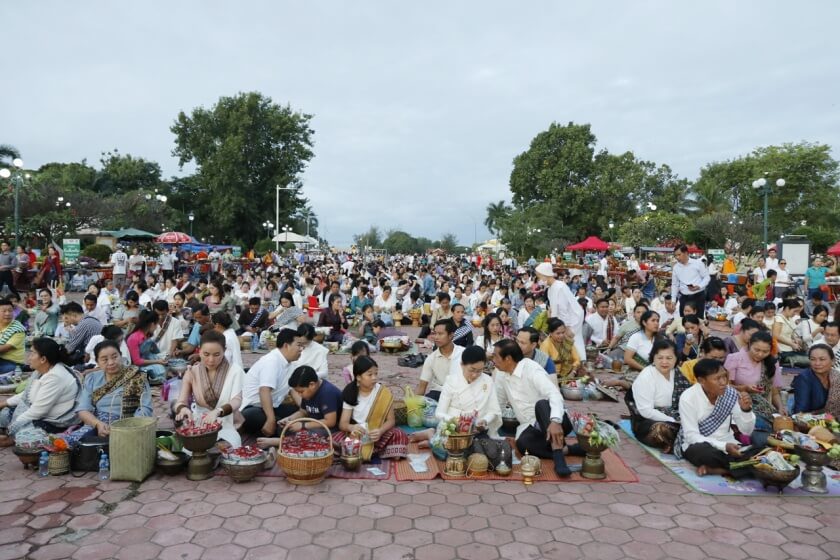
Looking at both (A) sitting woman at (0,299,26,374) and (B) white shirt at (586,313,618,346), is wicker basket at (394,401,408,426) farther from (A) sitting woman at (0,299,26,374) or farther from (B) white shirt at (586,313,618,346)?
(B) white shirt at (586,313,618,346)

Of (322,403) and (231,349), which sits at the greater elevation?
(231,349)

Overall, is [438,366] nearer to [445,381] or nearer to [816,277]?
[445,381]

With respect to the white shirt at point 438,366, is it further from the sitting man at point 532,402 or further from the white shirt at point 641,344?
the white shirt at point 641,344

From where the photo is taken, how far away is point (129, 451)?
4484 millimetres

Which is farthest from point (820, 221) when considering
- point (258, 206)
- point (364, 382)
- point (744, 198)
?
point (364, 382)

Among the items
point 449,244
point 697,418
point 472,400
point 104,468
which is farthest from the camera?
point 449,244

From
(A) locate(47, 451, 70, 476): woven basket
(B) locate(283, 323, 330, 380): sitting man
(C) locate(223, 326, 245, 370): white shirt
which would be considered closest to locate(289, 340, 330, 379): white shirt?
(B) locate(283, 323, 330, 380): sitting man

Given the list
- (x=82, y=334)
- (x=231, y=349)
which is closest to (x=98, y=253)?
(x=82, y=334)

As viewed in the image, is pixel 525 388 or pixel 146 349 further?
pixel 146 349

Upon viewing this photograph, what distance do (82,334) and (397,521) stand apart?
18.3 feet

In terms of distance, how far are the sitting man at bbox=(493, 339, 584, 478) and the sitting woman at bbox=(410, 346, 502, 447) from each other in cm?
21

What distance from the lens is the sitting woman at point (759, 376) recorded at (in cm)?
573

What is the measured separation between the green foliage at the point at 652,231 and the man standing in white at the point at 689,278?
83.0 ft

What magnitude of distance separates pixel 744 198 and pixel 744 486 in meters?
41.8
